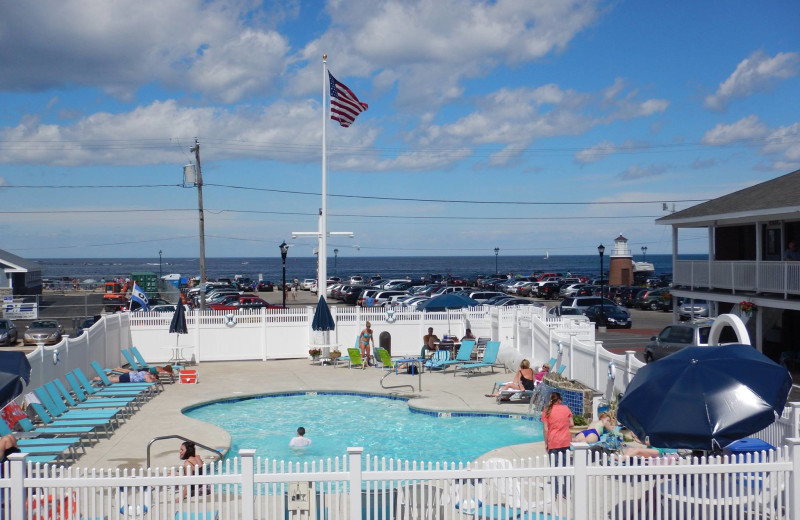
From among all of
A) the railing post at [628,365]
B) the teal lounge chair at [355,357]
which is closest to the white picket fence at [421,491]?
the railing post at [628,365]

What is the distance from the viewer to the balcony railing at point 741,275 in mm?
20906

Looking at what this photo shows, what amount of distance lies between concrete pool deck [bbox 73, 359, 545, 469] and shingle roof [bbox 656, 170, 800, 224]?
27.5 ft

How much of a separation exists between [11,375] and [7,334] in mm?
23578

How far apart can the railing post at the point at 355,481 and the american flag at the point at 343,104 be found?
19569 mm

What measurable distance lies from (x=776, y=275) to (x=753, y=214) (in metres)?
1.86

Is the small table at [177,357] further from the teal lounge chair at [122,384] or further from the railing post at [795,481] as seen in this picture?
the railing post at [795,481]

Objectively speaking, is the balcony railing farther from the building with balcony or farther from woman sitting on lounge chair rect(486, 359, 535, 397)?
woman sitting on lounge chair rect(486, 359, 535, 397)

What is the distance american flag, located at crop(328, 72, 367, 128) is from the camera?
2622 centimetres

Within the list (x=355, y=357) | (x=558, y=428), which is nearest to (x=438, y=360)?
(x=355, y=357)

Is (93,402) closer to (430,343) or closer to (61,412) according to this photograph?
(61,412)

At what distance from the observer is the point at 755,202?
23.3 metres

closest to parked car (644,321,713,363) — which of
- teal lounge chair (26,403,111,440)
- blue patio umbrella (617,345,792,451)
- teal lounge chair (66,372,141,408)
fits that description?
blue patio umbrella (617,345,792,451)

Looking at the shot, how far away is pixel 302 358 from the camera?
26719 millimetres

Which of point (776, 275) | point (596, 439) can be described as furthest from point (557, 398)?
point (776, 275)
